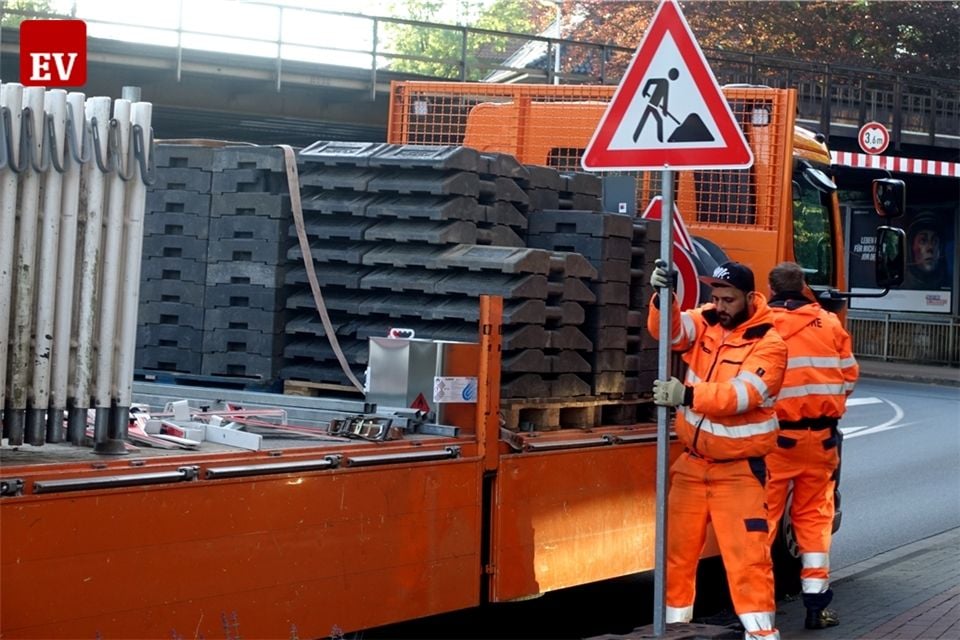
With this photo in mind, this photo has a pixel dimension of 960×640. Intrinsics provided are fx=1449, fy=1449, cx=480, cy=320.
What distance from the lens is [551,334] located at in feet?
21.7

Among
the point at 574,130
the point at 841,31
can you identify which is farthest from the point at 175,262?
the point at 841,31

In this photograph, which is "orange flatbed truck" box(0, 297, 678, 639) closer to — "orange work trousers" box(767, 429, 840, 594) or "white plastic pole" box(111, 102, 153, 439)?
"white plastic pole" box(111, 102, 153, 439)

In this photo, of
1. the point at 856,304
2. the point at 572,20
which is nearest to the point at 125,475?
the point at 856,304

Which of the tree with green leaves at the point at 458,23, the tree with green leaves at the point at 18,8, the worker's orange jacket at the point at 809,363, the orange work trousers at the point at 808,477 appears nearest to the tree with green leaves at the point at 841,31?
the tree with green leaves at the point at 18,8

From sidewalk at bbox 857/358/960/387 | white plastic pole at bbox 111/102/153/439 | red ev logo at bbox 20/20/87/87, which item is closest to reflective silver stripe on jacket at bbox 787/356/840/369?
white plastic pole at bbox 111/102/153/439

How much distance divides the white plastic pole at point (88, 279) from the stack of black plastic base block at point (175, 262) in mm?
1958

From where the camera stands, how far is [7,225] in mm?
4488

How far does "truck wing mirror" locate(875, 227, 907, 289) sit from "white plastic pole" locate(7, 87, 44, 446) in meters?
5.74

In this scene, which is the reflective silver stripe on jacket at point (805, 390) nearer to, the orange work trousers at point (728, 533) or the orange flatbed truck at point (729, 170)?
the orange flatbed truck at point (729, 170)

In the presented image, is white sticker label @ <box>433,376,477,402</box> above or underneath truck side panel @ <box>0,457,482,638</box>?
above

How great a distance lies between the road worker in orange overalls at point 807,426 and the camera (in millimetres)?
7816

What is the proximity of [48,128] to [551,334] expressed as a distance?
269 cm

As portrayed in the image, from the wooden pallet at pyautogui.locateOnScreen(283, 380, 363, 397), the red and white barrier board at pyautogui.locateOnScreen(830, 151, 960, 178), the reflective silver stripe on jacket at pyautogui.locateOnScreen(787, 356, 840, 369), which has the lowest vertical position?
the wooden pallet at pyautogui.locateOnScreen(283, 380, 363, 397)

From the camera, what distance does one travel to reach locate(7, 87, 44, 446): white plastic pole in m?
4.55
